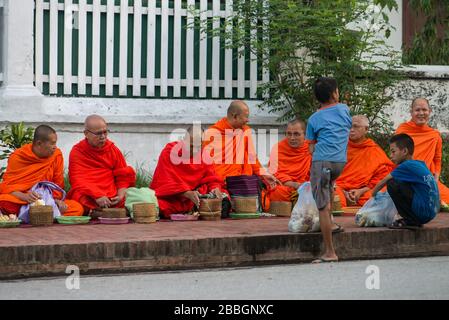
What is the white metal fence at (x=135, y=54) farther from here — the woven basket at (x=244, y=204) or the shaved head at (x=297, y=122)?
the woven basket at (x=244, y=204)

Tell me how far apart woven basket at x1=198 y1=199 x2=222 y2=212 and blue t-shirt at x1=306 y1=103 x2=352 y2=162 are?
79.2 inches

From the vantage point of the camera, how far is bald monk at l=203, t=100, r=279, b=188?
1196 cm

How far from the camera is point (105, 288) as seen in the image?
25.3 feet

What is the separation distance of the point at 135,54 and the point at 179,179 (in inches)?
93.6

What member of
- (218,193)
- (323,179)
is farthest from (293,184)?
(323,179)

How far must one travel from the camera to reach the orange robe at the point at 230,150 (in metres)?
12.0

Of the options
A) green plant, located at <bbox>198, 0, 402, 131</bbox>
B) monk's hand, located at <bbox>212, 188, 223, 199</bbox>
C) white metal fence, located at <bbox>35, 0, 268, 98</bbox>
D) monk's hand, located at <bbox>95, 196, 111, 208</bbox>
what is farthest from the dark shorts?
white metal fence, located at <bbox>35, 0, 268, 98</bbox>

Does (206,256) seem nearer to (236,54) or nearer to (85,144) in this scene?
(85,144)

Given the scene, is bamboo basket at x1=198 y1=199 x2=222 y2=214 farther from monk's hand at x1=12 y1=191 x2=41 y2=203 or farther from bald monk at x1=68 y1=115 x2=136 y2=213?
monk's hand at x1=12 y1=191 x2=41 y2=203

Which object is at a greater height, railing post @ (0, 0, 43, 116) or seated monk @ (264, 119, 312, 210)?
railing post @ (0, 0, 43, 116)

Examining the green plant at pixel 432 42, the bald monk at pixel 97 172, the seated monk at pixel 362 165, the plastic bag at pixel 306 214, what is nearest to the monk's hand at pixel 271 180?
the seated monk at pixel 362 165

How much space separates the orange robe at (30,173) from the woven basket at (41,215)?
54cm

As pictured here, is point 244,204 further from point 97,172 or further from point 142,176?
point 142,176

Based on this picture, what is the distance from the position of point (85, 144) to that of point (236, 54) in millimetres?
2893
